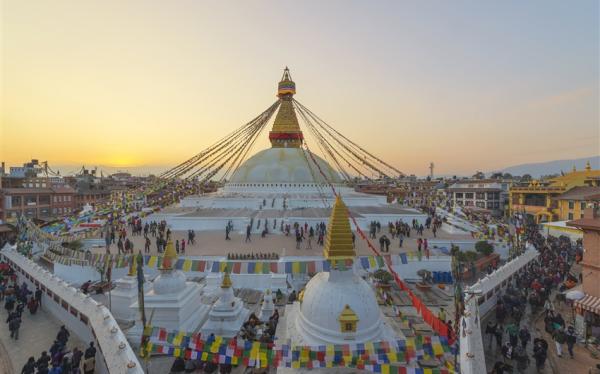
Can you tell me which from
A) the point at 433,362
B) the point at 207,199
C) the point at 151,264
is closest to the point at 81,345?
the point at 151,264

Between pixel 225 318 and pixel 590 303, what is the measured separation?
26.9 ft

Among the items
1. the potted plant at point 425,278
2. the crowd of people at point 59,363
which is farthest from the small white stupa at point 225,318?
the potted plant at point 425,278

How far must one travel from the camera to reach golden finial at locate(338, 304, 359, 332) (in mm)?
4844

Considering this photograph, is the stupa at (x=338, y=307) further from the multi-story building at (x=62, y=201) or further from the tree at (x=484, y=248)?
the multi-story building at (x=62, y=201)

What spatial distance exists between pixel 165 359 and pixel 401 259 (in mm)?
5741

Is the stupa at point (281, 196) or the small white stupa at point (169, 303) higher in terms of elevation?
the stupa at point (281, 196)

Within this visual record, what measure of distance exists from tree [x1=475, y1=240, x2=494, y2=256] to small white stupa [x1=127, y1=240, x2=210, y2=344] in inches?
410

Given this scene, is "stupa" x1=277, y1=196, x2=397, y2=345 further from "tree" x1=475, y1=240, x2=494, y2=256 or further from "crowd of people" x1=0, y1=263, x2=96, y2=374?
"tree" x1=475, y1=240, x2=494, y2=256

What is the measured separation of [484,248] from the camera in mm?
12195

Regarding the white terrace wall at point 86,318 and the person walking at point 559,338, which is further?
the person walking at point 559,338

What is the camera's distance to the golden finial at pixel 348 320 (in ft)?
15.9

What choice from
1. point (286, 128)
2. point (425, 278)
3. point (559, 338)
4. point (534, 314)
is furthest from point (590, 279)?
point (286, 128)

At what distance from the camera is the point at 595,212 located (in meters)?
7.87

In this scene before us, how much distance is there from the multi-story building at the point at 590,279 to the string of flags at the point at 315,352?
445 centimetres
